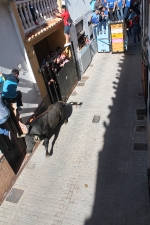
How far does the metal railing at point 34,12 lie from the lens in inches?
322

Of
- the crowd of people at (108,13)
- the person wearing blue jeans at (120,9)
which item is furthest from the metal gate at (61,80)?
the person wearing blue jeans at (120,9)

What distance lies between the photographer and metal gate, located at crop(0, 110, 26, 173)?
24.5 feet

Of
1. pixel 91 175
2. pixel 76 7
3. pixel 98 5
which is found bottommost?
pixel 91 175

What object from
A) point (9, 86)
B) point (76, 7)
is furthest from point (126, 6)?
point (9, 86)

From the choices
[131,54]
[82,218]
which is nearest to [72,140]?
[82,218]

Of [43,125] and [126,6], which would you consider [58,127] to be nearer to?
[43,125]

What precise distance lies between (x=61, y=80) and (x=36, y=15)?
3.31 m

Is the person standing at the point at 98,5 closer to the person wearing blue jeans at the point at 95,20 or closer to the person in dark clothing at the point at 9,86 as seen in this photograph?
the person wearing blue jeans at the point at 95,20

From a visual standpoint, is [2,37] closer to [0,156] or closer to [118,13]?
[0,156]

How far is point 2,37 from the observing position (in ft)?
23.2

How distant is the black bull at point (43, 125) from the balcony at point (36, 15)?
336 cm

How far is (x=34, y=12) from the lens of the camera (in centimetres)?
876

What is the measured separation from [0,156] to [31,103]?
279cm

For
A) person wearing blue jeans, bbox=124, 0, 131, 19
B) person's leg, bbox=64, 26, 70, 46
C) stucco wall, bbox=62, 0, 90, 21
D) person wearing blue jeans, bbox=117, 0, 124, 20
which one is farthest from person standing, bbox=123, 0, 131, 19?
person's leg, bbox=64, 26, 70, 46
